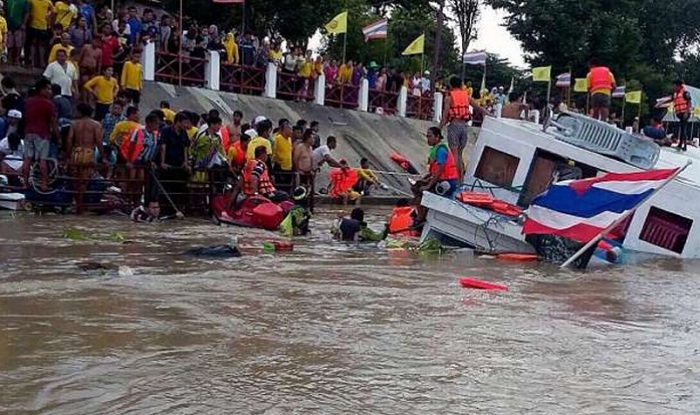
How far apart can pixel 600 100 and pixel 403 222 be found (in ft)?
15.2

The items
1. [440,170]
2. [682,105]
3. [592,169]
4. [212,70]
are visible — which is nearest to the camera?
[592,169]

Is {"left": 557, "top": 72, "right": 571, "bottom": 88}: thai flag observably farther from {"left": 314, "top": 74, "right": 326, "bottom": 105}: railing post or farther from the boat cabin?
the boat cabin

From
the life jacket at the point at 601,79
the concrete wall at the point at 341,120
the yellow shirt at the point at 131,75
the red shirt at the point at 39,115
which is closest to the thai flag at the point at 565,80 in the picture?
the concrete wall at the point at 341,120

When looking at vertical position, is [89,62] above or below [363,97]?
below

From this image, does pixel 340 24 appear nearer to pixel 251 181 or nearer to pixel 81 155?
pixel 251 181

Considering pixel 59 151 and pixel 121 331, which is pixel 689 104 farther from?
pixel 121 331

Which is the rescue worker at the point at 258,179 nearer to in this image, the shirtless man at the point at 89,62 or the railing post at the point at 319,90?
the shirtless man at the point at 89,62

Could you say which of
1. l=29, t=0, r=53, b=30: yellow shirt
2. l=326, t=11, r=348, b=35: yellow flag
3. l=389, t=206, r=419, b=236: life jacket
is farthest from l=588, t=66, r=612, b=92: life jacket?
l=326, t=11, r=348, b=35: yellow flag

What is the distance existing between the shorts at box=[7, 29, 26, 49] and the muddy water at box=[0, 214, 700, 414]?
7966 millimetres

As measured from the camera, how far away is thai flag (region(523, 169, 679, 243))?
10969 millimetres

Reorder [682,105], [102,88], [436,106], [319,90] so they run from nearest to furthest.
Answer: [102,88], [682,105], [319,90], [436,106]

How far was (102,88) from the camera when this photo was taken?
15.5m

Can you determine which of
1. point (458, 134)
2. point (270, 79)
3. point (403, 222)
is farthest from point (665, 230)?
point (270, 79)

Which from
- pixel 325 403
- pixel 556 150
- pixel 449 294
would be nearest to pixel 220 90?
pixel 556 150
